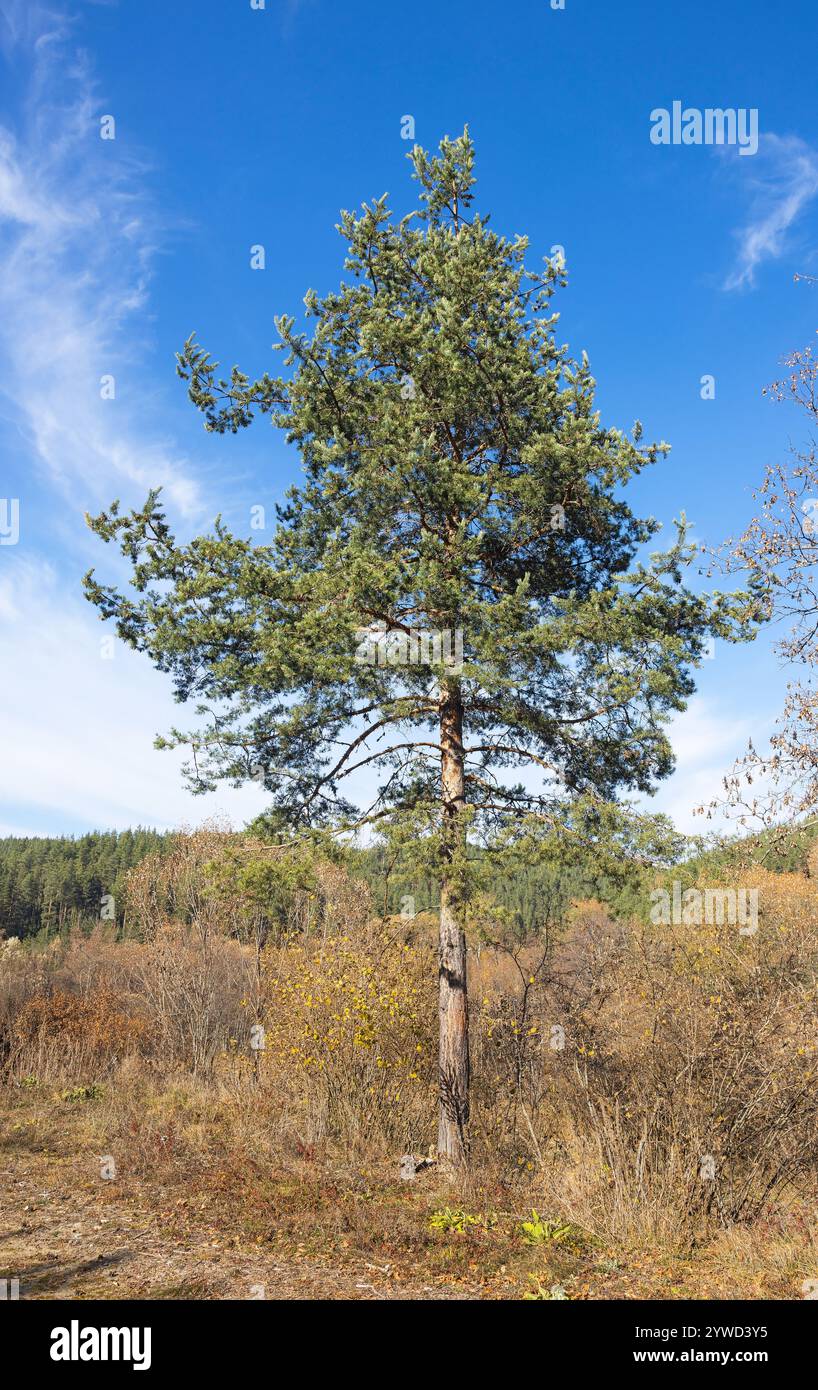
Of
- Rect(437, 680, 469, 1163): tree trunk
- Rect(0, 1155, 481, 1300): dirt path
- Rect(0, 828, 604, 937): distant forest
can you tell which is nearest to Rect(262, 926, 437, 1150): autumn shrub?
Rect(437, 680, 469, 1163): tree trunk

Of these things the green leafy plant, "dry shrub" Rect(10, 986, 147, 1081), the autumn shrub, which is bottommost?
"dry shrub" Rect(10, 986, 147, 1081)

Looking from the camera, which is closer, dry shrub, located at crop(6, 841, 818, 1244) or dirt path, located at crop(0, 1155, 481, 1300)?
dirt path, located at crop(0, 1155, 481, 1300)

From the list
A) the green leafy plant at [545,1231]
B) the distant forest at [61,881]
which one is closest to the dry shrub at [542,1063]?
the green leafy plant at [545,1231]

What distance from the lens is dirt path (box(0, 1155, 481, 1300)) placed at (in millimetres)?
6613

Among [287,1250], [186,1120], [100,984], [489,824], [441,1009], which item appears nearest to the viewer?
[287,1250]

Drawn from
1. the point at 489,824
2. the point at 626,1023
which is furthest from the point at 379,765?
the point at 626,1023

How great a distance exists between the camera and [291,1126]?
11.1 metres

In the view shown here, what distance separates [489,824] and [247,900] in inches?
136

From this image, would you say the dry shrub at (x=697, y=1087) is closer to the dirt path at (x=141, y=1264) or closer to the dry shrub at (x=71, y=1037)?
the dirt path at (x=141, y=1264)

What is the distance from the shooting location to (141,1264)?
7.24 m

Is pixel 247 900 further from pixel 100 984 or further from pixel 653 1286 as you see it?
pixel 100 984

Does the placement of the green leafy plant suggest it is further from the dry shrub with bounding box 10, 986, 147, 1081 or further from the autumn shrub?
the dry shrub with bounding box 10, 986, 147, 1081

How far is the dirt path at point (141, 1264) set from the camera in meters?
6.61

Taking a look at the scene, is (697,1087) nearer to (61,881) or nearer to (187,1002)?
(187,1002)
